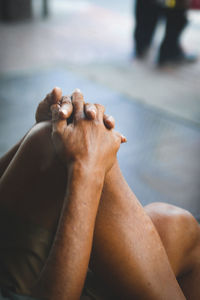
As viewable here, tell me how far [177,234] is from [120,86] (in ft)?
8.45

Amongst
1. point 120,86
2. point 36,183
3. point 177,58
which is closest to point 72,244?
point 36,183

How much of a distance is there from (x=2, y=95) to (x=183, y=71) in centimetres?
196

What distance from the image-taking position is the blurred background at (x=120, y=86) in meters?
2.13

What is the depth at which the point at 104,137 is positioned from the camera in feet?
2.84

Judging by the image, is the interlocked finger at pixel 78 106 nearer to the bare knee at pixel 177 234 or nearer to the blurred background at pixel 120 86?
the bare knee at pixel 177 234

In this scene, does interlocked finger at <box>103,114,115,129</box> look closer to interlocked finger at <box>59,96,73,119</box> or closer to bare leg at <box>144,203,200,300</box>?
interlocked finger at <box>59,96,73,119</box>

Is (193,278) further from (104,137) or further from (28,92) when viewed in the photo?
(28,92)

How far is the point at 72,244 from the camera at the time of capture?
0.72 metres

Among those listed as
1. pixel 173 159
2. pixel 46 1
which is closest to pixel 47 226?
pixel 173 159

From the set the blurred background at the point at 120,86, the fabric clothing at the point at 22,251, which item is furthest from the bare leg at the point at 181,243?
the blurred background at the point at 120,86

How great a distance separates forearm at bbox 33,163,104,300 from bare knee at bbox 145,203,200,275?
0.30m

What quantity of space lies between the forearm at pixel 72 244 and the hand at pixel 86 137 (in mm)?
43

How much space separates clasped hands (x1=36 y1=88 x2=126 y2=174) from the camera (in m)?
0.81

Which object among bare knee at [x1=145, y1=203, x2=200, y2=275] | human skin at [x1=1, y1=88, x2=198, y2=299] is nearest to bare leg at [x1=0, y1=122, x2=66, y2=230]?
human skin at [x1=1, y1=88, x2=198, y2=299]
